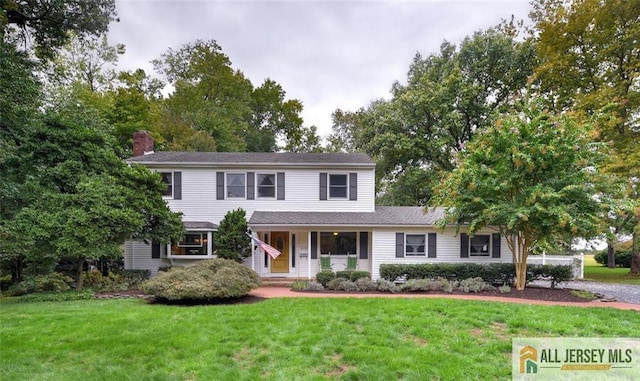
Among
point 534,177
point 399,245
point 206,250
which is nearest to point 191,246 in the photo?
point 206,250

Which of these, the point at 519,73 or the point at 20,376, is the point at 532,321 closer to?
the point at 20,376

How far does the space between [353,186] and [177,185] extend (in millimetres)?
7860

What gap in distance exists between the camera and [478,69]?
21.0 metres

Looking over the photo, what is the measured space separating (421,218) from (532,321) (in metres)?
7.79

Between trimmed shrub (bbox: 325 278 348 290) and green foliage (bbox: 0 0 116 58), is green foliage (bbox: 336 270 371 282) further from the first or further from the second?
green foliage (bbox: 0 0 116 58)

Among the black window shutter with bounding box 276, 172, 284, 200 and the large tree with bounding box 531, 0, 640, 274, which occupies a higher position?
the large tree with bounding box 531, 0, 640, 274

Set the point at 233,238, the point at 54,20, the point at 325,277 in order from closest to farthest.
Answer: the point at 54,20
the point at 325,277
the point at 233,238

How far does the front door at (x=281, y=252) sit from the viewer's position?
14.3m

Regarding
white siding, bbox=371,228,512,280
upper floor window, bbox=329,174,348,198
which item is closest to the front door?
upper floor window, bbox=329,174,348,198

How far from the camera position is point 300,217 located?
13.6m

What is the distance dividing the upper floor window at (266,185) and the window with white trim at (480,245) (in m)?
8.72

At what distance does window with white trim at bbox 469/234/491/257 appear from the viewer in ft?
43.7

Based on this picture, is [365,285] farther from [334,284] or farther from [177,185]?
[177,185]

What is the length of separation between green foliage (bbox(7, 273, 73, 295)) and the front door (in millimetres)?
7243
